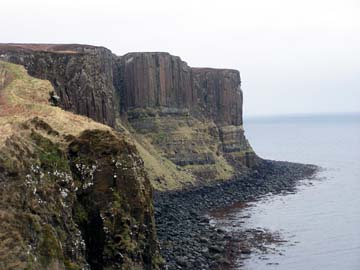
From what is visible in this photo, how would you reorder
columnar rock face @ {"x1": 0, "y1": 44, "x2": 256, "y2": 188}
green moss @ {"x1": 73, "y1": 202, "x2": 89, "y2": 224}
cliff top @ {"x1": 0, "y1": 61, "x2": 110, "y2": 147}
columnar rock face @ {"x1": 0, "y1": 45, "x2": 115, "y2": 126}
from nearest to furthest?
green moss @ {"x1": 73, "y1": 202, "x2": 89, "y2": 224}, cliff top @ {"x1": 0, "y1": 61, "x2": 110, "y2": 147}, columnar rock face @ {"x1": 0, "y1": 45, "x2": 115, "y2": 126}, columnar rock face @ {"x1": 0, "y1": 44, "x2": 256, "y2": 188}

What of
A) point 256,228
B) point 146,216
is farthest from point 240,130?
point 146,216

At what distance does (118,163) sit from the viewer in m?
27.5

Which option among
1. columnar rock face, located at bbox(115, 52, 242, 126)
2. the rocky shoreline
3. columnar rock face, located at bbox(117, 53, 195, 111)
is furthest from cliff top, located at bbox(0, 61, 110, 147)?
columnar rock face, located at bbox(115, 52, 242, 126)

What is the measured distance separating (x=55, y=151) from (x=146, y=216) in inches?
244

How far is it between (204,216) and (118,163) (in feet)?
137

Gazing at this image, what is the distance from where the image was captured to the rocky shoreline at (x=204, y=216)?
149 ft

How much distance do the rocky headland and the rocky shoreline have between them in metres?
0.20

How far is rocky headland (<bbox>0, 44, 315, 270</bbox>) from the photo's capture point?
866 inches

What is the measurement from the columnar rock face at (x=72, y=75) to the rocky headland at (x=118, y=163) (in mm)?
159

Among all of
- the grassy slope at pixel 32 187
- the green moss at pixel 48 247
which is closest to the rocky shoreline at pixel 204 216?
the grassy slope at pixel 32 187

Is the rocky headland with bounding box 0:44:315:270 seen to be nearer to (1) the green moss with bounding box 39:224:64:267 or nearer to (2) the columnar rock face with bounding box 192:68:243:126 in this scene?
(1) the green moss with bounding box 39:224:64:267

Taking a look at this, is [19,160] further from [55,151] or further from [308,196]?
[308,196]

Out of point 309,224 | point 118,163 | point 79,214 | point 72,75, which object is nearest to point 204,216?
point 309,224

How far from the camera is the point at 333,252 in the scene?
159 ft
